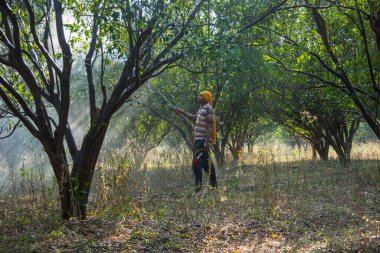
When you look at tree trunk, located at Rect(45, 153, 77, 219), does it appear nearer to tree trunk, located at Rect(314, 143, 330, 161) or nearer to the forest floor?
the forest floor

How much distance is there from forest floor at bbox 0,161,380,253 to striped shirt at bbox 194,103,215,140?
4.30 feet

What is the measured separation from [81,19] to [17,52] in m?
1.09

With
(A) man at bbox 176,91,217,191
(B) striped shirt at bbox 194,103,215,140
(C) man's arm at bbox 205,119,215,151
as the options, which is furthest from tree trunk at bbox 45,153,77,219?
(B) striped shirt at bbox 194,103,215,140

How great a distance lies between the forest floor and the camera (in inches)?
167

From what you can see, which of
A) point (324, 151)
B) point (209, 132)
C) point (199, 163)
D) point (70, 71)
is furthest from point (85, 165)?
point (324, 151)

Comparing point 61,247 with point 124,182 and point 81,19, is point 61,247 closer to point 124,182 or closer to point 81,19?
point 124,182

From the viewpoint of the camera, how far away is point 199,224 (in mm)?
5094

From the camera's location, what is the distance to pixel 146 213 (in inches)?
213

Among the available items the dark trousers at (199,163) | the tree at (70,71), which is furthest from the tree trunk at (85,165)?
the dark trousers at (199,163)

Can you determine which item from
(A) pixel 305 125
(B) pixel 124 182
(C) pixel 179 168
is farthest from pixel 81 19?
(A) pixel 305 125

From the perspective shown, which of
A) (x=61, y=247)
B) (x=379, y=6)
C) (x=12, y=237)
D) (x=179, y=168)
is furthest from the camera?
(x=179, y=168)

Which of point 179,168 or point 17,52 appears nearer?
point 17,52

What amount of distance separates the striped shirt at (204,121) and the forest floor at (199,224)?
131cm

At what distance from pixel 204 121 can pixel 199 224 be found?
2.85 meters
